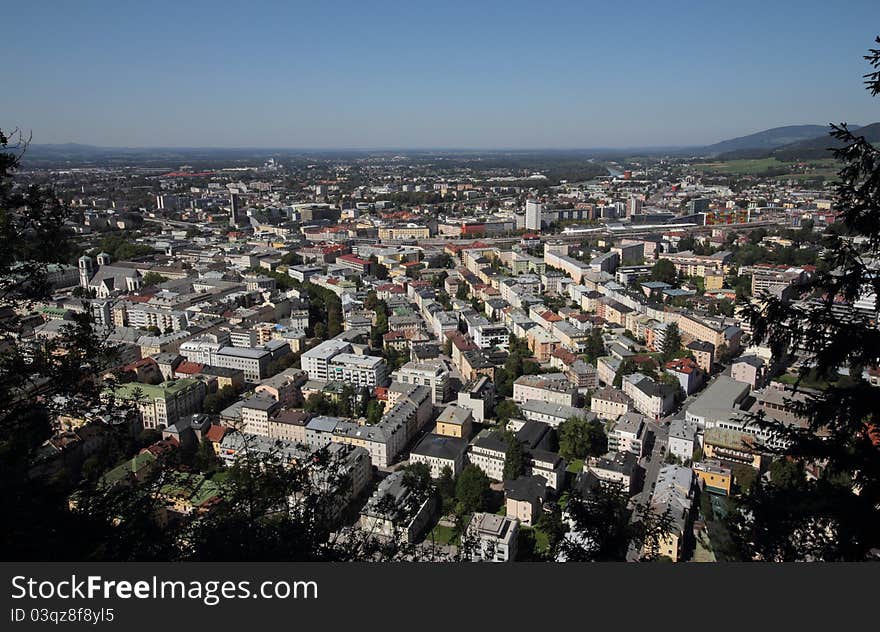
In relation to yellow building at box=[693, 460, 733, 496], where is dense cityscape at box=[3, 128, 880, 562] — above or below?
above

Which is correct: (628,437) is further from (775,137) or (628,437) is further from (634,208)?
(775,137)

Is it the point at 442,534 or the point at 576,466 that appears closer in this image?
the point at 442,534

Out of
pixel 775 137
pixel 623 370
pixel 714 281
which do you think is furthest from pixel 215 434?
pixel 775 137

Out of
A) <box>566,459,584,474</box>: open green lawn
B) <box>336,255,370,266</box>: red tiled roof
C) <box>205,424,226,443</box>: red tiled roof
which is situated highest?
<box>336,255,370,266</box>: red tiled roof

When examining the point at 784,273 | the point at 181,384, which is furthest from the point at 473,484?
the point at 784,273

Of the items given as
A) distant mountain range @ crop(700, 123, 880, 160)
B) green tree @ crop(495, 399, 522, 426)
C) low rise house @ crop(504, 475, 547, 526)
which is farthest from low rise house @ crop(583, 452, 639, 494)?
distant mountain range @ crop(700, 123, 880, 160)

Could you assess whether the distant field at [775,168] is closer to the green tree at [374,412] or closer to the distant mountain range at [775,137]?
the distant mountain range at [775,137]

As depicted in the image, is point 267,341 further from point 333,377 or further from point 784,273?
point 784,273

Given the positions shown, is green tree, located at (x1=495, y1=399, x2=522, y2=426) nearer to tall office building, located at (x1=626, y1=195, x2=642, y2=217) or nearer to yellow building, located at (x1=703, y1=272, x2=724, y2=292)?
yellow building, located at (x1=703, y1=272, x2=724, y2=292)
